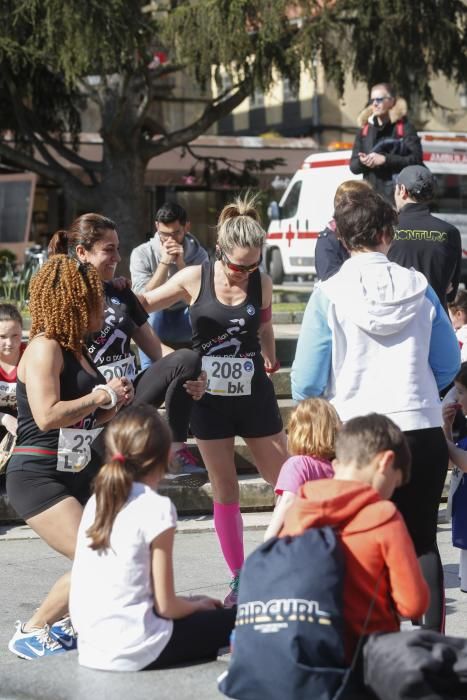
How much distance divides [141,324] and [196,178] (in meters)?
19.4

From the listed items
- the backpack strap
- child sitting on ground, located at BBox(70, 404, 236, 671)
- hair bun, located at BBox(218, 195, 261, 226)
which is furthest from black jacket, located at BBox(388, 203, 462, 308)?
the backpack strap

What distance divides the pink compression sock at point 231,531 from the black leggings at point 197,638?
1857mm

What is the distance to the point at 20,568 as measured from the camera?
7.27 metres

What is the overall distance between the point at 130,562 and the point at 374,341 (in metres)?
1.29

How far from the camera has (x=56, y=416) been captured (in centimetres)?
517

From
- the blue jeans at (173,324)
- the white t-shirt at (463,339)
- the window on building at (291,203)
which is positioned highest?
the blue jeans at (173,324)

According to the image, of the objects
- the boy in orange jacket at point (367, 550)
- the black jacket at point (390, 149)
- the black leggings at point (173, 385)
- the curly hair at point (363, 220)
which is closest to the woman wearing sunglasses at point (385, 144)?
the black jacket at point (390, 149)

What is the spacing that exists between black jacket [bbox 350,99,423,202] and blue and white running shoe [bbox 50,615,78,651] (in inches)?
236

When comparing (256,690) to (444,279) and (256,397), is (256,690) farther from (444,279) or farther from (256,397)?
(444,279)

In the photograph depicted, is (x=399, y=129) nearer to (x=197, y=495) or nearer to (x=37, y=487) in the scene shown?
(x=197, y=495)

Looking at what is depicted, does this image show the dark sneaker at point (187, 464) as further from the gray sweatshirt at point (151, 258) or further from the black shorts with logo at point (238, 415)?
the black shorts with logo at point (238, 415)

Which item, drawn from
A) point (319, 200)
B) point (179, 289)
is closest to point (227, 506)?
point (179, 289)

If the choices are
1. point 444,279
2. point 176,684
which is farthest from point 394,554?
point 444,279

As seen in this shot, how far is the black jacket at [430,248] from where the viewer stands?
23.1 ft
